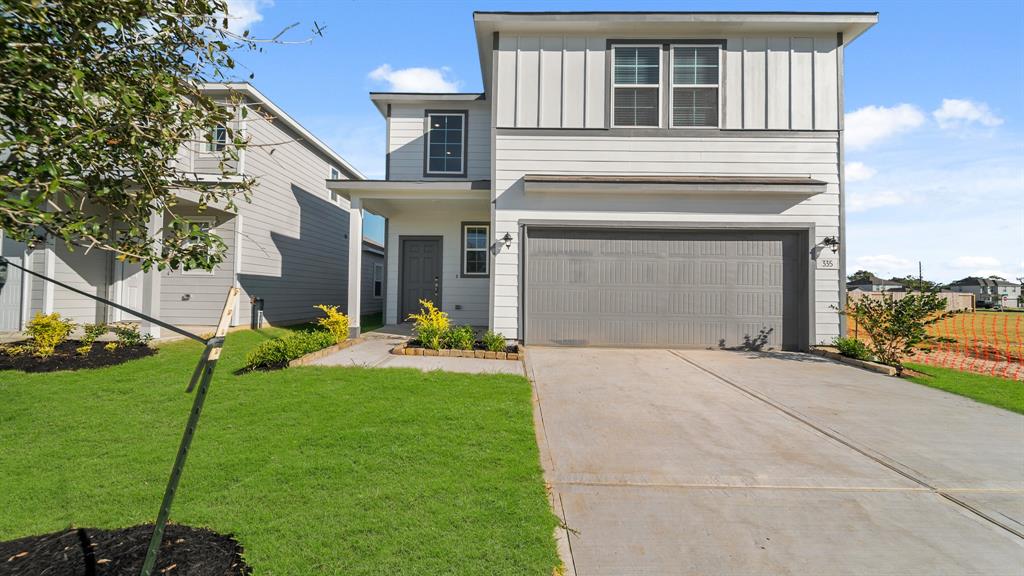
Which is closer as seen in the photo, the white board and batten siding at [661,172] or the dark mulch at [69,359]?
the dark mulch at [69,359]

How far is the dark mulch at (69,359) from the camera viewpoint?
6023 mm

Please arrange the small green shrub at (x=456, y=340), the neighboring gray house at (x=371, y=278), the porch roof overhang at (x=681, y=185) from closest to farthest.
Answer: the small green shrub at (x=456, y=340) < the porch roof overhang at (x=681, y=185) < the neighboring gray house at (x=371, y=278)

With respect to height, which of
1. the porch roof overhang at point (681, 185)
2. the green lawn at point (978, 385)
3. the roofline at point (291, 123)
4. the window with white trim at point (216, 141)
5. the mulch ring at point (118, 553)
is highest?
the roofline at point (291, 123)

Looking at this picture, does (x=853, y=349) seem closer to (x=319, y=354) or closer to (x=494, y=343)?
(x=494, y=343)

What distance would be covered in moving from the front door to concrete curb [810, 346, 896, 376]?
8.36 metres

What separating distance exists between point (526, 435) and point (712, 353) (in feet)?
17.9

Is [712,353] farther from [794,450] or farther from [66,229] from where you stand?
[66,229]

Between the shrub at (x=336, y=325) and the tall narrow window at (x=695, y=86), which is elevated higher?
the tall narrow window at (x=695, y=86)

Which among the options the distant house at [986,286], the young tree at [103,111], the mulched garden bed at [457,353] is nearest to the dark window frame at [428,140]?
the mulched garden bed at [457,353]

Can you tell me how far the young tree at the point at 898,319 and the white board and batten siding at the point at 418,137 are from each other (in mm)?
8560

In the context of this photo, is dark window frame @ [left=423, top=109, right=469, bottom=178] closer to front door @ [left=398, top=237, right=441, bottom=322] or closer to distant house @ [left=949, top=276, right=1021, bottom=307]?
front door @ [left=398, top=237, right=441, bottom=322]

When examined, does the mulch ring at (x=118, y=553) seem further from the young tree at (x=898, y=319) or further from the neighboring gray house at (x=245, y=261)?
the young tree at (x=898, y=319)

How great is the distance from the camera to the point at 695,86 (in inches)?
320

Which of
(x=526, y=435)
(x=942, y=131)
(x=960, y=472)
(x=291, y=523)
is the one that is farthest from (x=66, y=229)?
(x=942, y=131)
